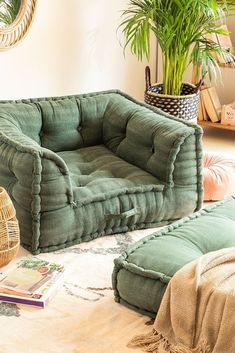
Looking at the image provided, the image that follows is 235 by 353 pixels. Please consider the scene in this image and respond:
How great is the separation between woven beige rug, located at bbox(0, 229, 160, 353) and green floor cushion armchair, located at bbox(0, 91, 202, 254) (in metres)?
0.24

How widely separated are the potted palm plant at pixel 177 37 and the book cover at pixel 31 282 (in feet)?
5.41

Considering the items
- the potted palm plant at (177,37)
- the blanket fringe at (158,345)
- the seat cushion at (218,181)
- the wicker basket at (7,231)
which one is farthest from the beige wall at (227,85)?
the blanket fringe at (158,345)

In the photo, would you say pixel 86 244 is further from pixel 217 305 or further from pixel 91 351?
pixel 217 305

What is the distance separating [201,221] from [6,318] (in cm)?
88

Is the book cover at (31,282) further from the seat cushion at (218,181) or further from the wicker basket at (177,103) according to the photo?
the wicker basket at (177,103)

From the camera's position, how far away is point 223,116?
176 inches

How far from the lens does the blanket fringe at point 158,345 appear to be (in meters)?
2.06

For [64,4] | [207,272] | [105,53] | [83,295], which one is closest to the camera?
[207,272]

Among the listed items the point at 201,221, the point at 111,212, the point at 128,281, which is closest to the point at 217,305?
the point at 128,281

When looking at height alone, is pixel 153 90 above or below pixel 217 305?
above

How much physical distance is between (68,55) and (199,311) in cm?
245

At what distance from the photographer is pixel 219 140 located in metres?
4.53

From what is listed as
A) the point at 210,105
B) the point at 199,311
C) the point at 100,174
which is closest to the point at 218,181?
the point at 100,174

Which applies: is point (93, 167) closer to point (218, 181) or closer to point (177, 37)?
point (218, 181)
